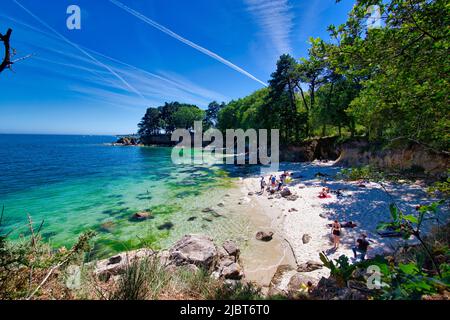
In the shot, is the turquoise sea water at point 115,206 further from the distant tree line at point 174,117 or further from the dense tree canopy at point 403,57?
the distant tree line at point 174,117

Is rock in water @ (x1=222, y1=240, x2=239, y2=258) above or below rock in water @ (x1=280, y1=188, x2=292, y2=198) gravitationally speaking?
below

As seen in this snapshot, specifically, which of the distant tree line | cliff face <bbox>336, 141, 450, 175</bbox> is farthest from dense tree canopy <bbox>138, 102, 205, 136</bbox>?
cliff face <bbox>336, 141, 450, 175</bbox>

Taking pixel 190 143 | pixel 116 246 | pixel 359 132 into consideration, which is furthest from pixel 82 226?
pixel 190 143

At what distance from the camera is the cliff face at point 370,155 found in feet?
48.9

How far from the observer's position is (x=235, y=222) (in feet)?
43.5

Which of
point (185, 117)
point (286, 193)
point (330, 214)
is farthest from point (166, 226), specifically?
point (185, 117)

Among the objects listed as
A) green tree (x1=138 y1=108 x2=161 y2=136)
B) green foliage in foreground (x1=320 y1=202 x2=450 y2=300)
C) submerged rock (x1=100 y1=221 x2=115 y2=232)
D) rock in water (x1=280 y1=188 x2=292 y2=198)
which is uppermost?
green tree (x1=138 y1=108 x2=161 y2=136)

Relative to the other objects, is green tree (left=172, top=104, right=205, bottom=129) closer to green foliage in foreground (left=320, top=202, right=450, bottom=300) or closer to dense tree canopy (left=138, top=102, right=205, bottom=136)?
dense tree canopy (left=138, top=102, right=205, bottom=136)

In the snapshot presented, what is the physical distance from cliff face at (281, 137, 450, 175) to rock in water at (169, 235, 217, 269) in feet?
22.5

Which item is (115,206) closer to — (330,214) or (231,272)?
(231,272)

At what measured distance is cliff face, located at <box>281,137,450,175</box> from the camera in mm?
14906

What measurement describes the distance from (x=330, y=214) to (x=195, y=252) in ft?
30.8
